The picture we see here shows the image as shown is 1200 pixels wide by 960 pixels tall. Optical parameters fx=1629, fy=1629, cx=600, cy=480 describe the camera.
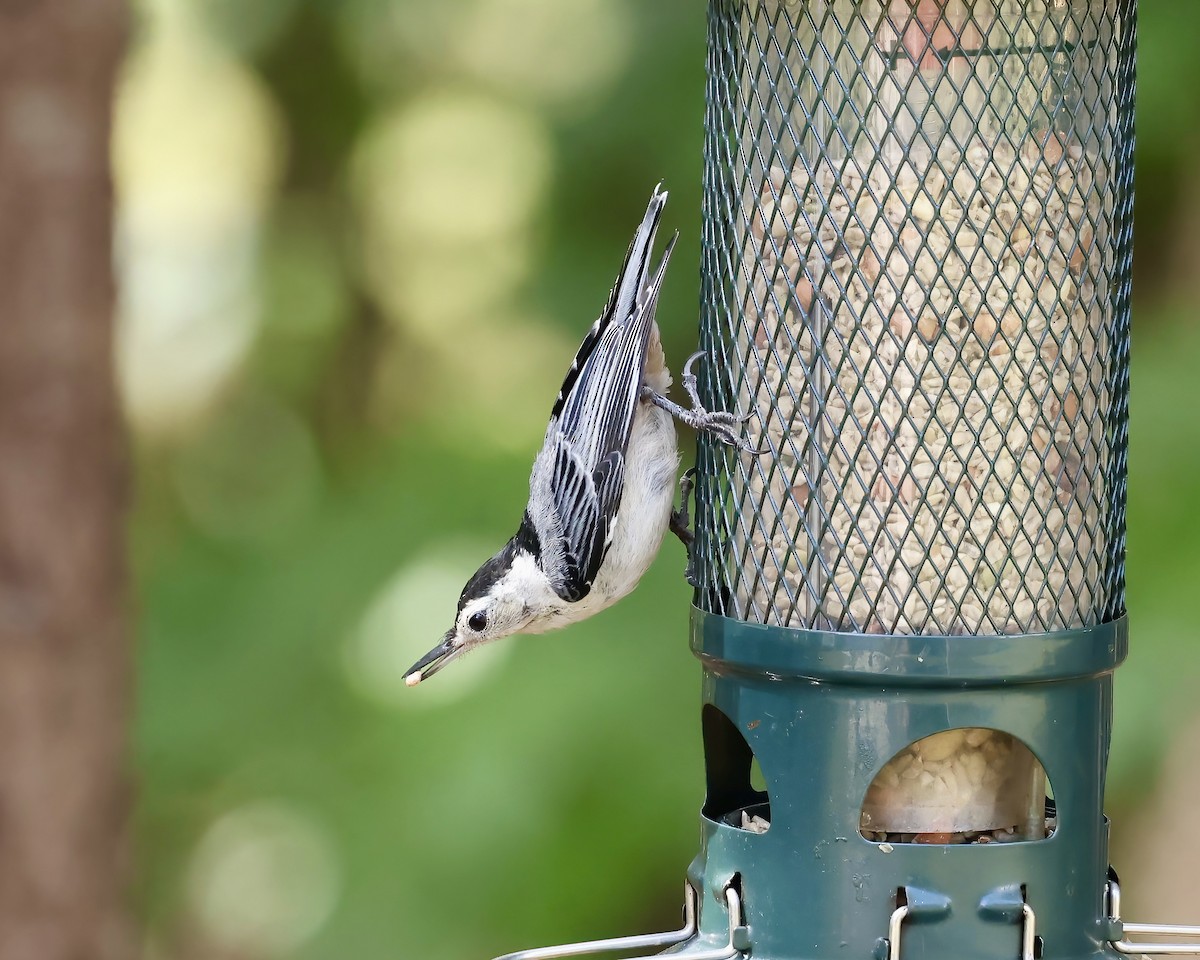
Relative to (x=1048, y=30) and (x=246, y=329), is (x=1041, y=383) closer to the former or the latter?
(x=1048, y=30)

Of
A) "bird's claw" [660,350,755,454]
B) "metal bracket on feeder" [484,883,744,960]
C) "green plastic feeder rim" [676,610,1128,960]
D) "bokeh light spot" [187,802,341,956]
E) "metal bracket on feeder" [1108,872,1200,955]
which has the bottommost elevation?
"bokeh light spot" [187,802,341,956]

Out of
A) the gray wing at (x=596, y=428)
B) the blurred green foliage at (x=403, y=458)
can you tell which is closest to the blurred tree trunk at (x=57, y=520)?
the blurred green foliage at (x=403, y=458)

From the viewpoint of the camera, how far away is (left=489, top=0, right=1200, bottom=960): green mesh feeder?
2.47m

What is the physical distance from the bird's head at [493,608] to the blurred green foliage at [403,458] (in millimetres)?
599

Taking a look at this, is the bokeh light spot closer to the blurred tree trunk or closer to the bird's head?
the blurred tree trunk

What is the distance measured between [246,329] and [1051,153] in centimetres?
266

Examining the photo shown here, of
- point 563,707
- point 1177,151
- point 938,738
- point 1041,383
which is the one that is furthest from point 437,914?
point 1177,151

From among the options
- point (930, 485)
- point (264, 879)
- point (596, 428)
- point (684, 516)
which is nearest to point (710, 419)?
point (930, 485)

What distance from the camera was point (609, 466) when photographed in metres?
3.23

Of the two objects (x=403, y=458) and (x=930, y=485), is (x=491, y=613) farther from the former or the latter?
(x=930, y=485)

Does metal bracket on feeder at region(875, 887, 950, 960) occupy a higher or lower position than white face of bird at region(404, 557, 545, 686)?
lower

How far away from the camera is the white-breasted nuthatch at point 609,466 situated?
127 inches

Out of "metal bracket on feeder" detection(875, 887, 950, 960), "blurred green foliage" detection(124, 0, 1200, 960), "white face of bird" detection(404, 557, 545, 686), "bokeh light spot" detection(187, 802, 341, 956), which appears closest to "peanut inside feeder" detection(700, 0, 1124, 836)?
"metal bracket on feeder" detection(875, 887, 950, 960)

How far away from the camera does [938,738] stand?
2588 millimetres
